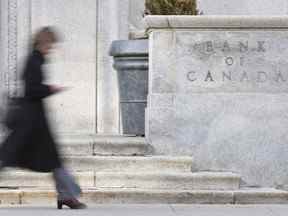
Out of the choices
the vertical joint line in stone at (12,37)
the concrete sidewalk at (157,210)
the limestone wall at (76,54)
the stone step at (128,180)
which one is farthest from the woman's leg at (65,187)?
the vertical joint line in stone at (12,37)

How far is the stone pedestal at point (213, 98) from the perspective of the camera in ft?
35.6

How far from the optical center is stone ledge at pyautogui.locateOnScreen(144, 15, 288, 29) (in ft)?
35.5

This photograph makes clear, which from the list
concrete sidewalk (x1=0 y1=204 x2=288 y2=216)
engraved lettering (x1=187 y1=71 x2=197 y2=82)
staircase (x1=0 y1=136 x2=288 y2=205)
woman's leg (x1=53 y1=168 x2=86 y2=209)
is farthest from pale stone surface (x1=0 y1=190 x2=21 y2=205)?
engraved lettering (x1=187 y1=71 x2=197 y2=82)

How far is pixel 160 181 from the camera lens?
10.1 meters

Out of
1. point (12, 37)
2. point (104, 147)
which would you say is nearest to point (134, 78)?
point (104, 147)

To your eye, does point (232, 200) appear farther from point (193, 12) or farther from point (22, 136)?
point (193, 12)

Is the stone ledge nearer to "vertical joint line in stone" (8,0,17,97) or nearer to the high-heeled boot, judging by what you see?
the high-heeled boot

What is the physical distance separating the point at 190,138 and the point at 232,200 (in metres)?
1.25

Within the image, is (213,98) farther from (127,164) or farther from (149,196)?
(149,196)

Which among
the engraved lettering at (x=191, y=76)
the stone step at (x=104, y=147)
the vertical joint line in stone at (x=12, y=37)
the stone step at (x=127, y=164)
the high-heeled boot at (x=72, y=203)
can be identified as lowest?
the high-heeled boot at (x=72, y=203)

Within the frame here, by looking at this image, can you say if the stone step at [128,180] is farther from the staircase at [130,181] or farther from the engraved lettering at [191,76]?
the engraved lettering at [191,76]

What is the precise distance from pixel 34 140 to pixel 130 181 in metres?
1.81

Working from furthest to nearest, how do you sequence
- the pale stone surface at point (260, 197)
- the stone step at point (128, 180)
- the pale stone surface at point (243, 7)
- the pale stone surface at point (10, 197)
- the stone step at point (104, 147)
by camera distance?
the pale stone surface at point (243, 7) < the stone step at point (104, 147) < the stone step at point (128, 180) < the pale stone surface at point (260, 197) < the pale stone surface at point (10, 197)

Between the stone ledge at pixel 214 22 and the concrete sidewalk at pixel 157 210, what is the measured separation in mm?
2306
